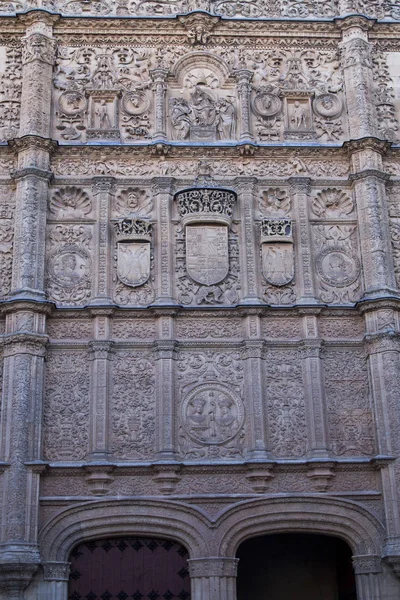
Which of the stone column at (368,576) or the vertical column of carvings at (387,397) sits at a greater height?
the vertical column of carvings at (387,397)

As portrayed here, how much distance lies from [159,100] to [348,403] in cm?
590

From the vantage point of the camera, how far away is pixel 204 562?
1198 cm

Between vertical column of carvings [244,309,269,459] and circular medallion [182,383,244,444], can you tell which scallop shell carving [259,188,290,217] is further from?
circular medallion [182,383,244,444]

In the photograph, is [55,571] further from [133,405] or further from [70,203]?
[70,203]

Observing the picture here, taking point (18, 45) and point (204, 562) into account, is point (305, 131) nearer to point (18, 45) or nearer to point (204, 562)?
point (18, 45)

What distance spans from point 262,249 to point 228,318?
4.24ft

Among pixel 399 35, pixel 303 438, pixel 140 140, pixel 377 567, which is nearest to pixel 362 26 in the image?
pixel 399 35

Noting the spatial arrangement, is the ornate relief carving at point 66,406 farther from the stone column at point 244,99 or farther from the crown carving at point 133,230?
the stone column at point 244,99

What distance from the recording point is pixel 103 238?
44.8 ft

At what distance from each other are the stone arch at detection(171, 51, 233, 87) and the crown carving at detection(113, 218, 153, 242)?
2.88 meters

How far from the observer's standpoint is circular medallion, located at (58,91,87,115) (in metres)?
14.6

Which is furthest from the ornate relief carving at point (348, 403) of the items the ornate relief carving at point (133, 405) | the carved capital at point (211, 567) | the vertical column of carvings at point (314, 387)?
the ornate relief carving at point (133, 405)

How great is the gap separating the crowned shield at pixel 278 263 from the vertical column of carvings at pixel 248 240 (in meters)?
0.21

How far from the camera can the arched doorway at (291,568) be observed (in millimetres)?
14586
